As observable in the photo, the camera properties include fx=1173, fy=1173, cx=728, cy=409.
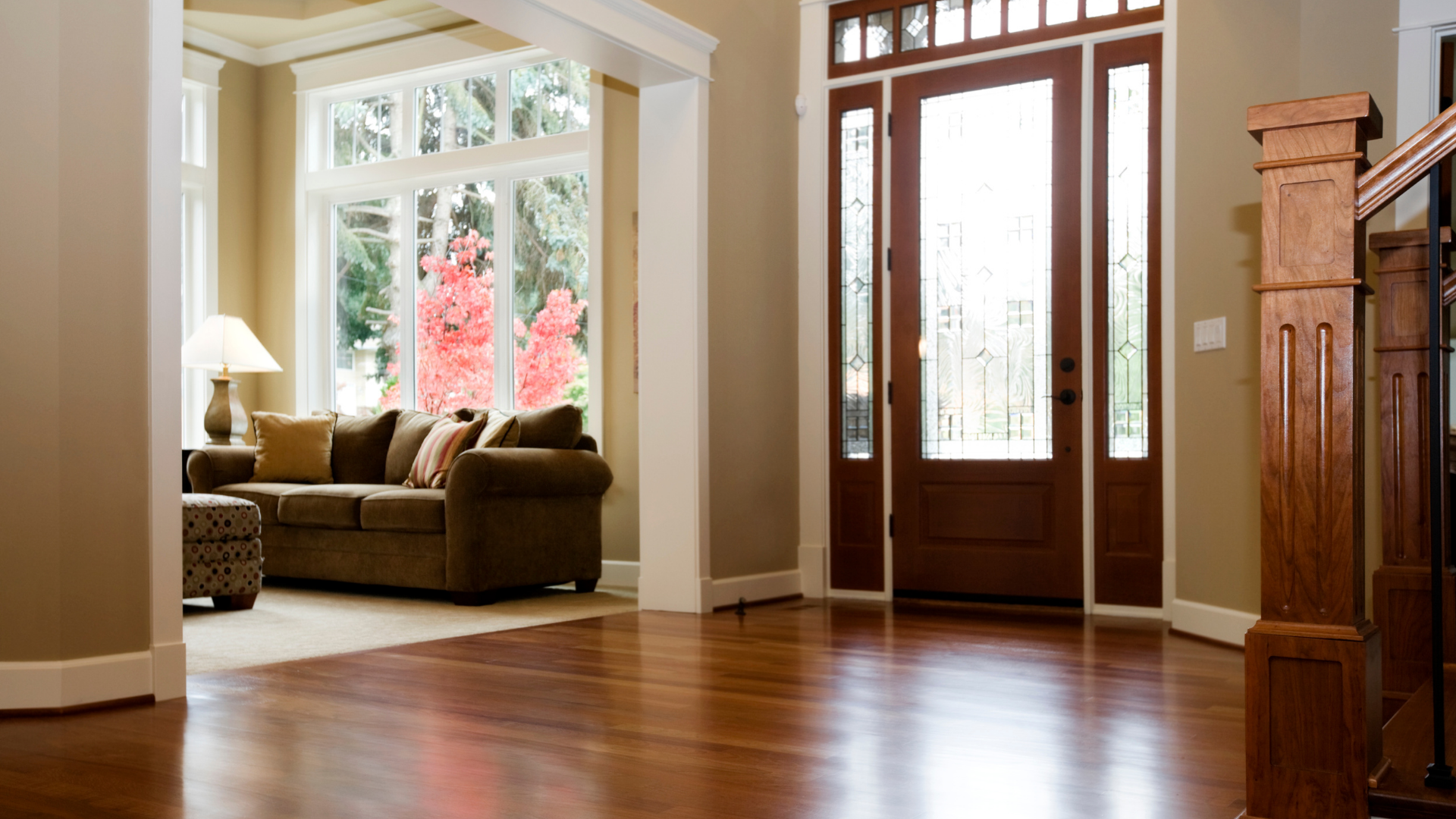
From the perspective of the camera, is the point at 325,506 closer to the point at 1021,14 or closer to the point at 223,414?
the point at 223,414

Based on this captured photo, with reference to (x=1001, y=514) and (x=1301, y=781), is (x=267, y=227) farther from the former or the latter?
(x=1301, y=781)

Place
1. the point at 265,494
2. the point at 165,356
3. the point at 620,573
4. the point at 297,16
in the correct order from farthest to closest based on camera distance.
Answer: the point at 297,16 < the point at 620,573 < the point at 265,494 < the point at 165,356

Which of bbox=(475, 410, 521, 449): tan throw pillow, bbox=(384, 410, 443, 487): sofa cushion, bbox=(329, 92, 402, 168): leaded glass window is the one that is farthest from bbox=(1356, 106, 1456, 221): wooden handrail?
bbox=(329, 92, 402, 168): leaded glass window

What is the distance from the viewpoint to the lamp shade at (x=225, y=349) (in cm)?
657

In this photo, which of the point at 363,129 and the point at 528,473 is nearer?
the point at 528,473

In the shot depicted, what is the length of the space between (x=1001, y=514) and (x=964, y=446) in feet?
1.10

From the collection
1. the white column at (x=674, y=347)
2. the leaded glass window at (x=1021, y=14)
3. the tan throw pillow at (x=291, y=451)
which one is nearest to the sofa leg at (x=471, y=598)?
the white column at (x=674, y=347)

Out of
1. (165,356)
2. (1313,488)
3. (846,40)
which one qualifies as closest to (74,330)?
(165,356)

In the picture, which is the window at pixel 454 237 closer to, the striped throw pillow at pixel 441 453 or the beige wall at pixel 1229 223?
the striped throw pillow at pixel 441 453

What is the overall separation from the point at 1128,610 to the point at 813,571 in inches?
54.9

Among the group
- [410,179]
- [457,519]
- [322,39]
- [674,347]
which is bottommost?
[457,519]

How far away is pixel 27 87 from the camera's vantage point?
2846 millimetres

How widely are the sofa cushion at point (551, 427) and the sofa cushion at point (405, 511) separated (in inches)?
19.6

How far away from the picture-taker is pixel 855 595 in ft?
17.6
